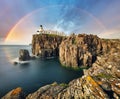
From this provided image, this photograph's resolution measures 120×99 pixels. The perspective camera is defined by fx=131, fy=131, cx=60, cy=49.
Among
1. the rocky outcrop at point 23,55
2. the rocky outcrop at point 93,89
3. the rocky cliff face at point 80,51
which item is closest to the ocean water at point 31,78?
the rocky cliff face at point 80,51

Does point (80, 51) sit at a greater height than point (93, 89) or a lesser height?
greater

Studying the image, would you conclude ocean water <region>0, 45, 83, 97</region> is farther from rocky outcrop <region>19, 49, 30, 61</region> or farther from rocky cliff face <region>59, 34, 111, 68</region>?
rocky outcrop <region>19, 49, 30, 61</region>

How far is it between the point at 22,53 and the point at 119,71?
4851 inches

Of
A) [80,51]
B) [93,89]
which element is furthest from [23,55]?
[93,89]

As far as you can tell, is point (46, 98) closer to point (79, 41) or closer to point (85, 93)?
point (85, 93)

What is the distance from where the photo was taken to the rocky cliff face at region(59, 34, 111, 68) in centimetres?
10936

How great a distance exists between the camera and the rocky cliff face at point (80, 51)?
10936 centimetres

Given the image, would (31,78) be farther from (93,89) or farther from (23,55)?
(23,55)

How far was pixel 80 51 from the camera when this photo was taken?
115 meters

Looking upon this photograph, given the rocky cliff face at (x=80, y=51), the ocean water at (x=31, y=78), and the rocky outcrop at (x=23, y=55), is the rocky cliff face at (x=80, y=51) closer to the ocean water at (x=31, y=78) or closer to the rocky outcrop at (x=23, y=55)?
the ocean water at (x=31, y=78)

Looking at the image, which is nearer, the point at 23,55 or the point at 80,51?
the point at 80,51

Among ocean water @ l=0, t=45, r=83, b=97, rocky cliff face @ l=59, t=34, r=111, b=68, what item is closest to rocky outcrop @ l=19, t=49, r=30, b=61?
rocky cliff face @ l=59, t=34, r=111, b=68

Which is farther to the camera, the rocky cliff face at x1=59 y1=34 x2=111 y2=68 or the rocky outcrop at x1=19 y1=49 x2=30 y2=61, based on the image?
the rocky outcrop at x1=19 y1=49 x2=30 y2=61

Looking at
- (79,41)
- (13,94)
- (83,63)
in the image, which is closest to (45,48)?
(79,41)
